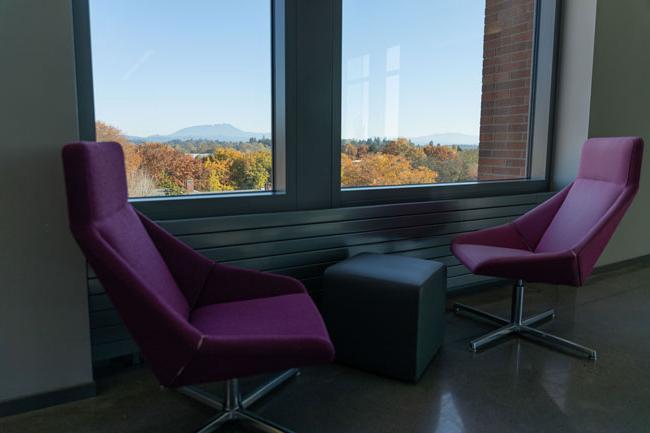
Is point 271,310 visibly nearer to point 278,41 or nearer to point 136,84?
point 136,84

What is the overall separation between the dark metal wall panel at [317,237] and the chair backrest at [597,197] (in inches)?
21.0

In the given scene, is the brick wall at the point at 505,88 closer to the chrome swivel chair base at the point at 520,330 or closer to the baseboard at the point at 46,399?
the chrome swivel chair base at the point at 520,330

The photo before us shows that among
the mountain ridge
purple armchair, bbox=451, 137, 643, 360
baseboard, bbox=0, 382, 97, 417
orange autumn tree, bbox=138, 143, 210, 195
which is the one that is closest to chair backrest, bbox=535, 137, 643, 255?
purple armchair, bbox=451, 137, 643, 360

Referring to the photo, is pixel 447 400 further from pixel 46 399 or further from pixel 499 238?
pixel 46 399

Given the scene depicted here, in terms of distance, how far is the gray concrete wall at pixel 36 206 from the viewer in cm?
174

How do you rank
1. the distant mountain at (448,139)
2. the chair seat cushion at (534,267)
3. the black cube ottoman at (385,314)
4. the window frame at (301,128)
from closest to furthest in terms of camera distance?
1. the black cube ottoman at (385,314)
2. the chair seat cushion at (534,267)
3. the window frame at (301,128)
4. the distant mountain at (448,139)

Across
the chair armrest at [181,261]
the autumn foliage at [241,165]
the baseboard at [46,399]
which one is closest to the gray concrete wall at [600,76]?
the autumn foliage at [241,165]

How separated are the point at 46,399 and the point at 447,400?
5.33 feet

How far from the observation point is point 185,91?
2355 millimetres

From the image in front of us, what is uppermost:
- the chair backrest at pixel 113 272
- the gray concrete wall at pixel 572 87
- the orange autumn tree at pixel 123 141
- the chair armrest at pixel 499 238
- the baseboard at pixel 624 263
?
the gray concrete wall at pixel 572 87

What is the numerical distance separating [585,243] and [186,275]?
1.87m

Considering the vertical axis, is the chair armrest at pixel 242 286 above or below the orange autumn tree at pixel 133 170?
below

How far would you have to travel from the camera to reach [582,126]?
3.63 m

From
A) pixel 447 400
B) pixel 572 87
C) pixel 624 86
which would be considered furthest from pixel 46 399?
pixel 624 86
